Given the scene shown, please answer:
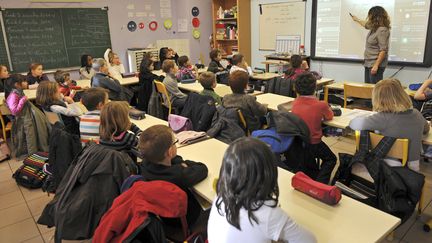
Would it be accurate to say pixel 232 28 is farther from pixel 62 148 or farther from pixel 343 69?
pixel 62 148

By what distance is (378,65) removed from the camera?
4.76 m

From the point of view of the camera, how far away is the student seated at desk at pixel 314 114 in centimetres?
263

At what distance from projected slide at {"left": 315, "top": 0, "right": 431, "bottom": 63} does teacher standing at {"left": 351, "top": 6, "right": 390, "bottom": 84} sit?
79 cm

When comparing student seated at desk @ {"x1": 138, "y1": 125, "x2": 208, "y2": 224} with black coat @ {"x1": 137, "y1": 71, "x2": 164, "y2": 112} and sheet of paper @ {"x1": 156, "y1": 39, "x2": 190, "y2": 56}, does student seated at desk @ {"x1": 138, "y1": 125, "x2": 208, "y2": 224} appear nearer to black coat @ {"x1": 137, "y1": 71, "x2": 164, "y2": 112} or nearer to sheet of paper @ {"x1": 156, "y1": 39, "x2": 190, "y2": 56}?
black coat @ {"x1": 137, "y1": 71, "x2": 164, "y2": 112}

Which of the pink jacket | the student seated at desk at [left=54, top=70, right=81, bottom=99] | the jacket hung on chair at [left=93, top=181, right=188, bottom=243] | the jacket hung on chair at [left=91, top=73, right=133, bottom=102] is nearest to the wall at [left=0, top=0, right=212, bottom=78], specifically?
the student seated at desk at [left=54, top=70, right=81, bottom=99]

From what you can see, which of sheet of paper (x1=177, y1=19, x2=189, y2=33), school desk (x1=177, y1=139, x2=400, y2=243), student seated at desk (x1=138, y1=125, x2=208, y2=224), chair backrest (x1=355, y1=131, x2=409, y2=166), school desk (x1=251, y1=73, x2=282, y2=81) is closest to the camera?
school desk (x1=177, y1=139, x2=400, y2=243)

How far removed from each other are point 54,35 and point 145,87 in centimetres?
269

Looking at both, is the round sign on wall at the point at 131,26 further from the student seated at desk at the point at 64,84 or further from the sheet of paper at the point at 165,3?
the student seated at desk at the point at 64,84

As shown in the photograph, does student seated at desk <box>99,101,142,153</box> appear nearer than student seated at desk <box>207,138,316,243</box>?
No

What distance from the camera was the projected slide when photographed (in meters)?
5.16

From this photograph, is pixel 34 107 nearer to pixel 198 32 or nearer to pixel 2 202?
pixel 2 202

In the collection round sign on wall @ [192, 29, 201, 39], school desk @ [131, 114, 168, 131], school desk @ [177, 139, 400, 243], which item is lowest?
school desk @ [177, 139, 400, 243]

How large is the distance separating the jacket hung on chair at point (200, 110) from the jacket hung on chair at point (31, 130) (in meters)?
1.92

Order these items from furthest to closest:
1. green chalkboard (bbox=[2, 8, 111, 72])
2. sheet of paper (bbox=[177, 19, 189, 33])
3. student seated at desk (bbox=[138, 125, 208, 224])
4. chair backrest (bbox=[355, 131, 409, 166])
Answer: sheet of paper (bbox=[177, 19, 189, 33])
green chalkboard (bbox=[2, 8, 111, 72])
chair backrest (bbox=[355, 131, 409, 166])
student seated at desk (bbox=[138, 125, 208, 224])
